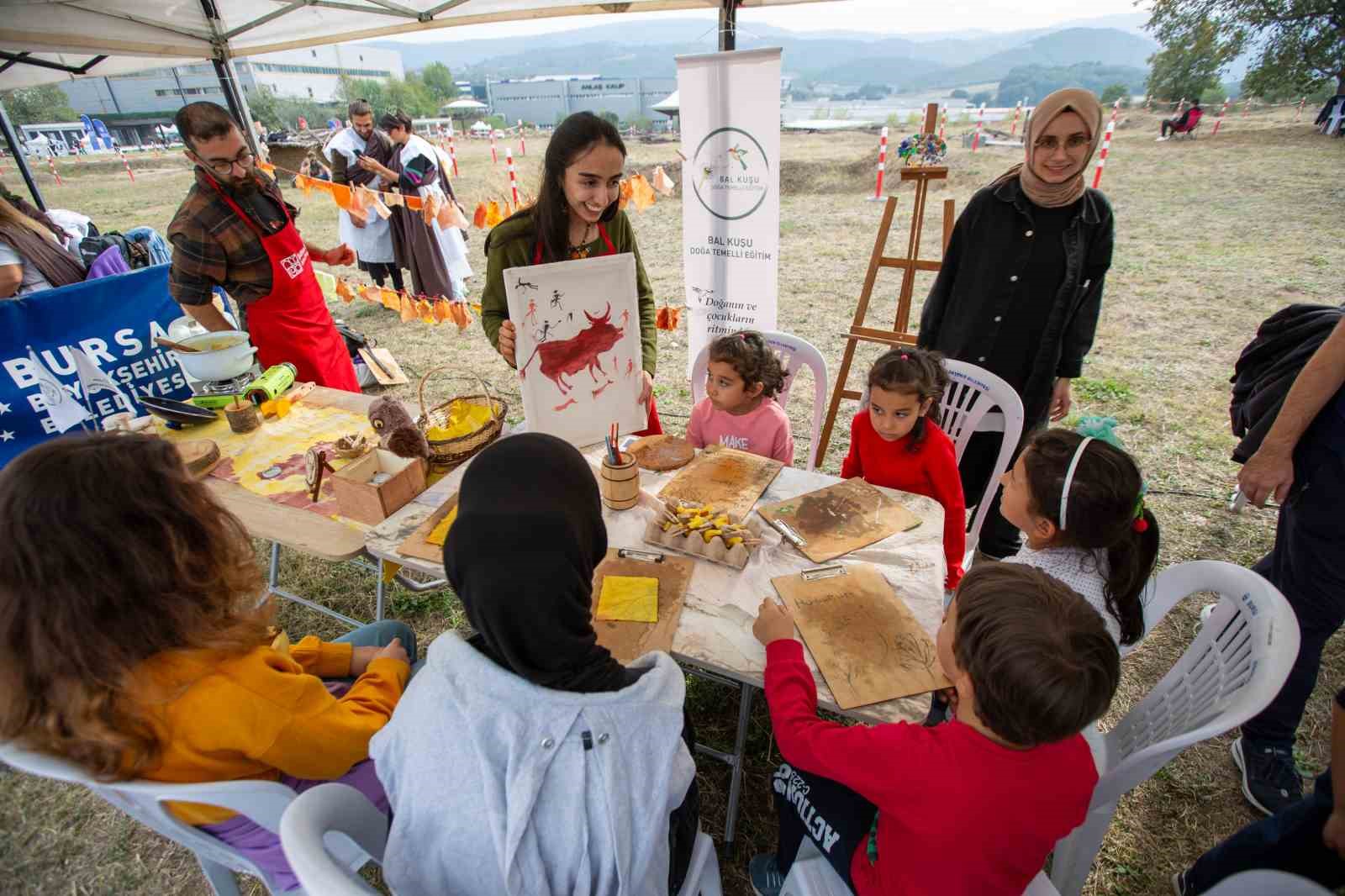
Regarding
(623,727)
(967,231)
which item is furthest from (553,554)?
(967,231)

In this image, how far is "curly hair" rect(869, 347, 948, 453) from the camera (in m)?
2.04

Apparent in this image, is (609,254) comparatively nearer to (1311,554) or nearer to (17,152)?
(1311,554)

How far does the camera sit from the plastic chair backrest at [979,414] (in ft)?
Answer: 7.78

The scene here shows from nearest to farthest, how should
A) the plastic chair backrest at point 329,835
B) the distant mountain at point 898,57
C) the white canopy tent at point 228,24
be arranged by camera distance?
the plastic chair backrest at point 329,835, the white canopy tent at point 228,24, the distant mountain at point 898,57

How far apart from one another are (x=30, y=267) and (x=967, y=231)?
179 inches

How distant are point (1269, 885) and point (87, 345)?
15.0 ft

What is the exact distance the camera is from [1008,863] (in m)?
1.04

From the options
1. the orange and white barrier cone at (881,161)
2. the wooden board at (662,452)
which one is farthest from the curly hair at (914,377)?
the orange and white barrier cone at (881,161)

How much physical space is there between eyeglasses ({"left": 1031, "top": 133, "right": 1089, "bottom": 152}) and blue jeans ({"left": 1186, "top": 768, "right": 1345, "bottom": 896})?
2041 millimetres

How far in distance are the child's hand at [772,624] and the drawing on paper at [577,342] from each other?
1.02 meters

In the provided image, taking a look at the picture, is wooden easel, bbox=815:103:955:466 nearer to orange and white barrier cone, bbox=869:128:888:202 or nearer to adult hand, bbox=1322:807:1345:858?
adult hand, bbox=1322:807:1345:858

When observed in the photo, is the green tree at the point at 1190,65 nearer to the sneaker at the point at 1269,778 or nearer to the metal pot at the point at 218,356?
the sneaker at the point at 1269,778

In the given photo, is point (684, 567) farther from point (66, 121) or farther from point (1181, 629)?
point (66, 121)

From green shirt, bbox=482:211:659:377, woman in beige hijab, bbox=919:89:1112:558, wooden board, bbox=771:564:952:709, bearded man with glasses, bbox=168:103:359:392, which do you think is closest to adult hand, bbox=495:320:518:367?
green shirt, bbox=482:211:659:377
